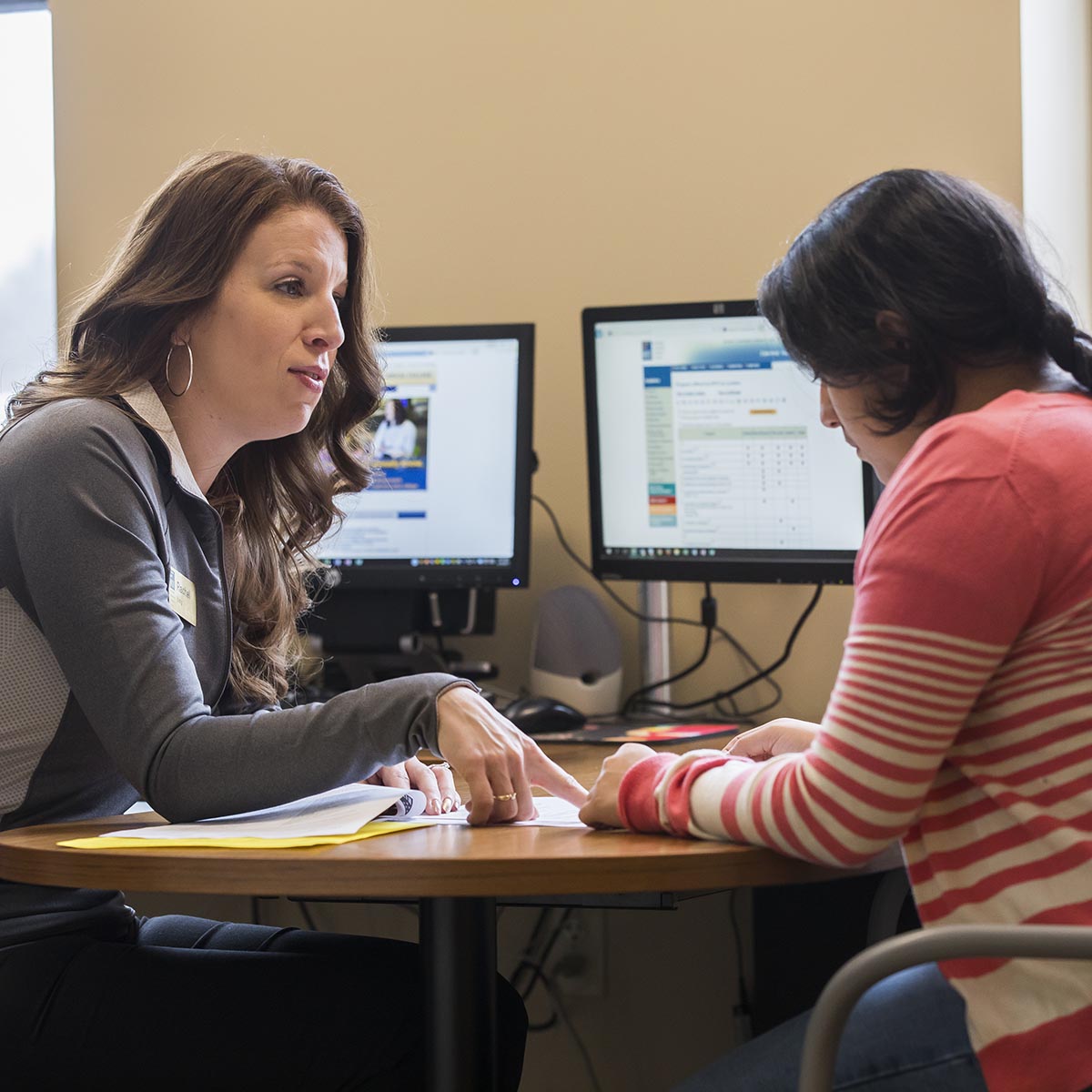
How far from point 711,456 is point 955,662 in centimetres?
113

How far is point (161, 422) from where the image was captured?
1.31 meters

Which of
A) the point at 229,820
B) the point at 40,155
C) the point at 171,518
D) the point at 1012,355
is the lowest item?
the point at 229,820

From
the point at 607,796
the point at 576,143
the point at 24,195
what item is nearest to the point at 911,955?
the point at 607,796

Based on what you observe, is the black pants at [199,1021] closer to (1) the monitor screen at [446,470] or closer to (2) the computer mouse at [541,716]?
(2) the computer mouse at [541,716]

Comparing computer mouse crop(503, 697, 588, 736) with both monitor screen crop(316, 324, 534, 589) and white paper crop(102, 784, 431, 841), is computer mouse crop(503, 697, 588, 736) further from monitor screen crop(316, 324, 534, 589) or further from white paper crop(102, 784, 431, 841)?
white paper crop(102, 784, 431, 841)

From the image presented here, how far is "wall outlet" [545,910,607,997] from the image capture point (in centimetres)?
217

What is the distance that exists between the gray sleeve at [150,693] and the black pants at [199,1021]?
0.56 ft

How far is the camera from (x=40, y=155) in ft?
8.30

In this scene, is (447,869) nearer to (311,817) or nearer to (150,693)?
(311,817)

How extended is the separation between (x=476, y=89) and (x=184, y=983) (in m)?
1.63

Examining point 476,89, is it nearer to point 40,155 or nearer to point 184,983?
point 40,155

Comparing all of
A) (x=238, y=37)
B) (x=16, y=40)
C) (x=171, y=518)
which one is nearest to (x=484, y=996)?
(x=171, y=518)

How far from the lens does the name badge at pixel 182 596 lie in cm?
124

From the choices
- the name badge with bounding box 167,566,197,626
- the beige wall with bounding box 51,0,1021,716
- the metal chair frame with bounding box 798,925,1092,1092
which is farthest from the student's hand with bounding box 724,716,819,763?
the beige wall with bounding box 51,0,1021,716
